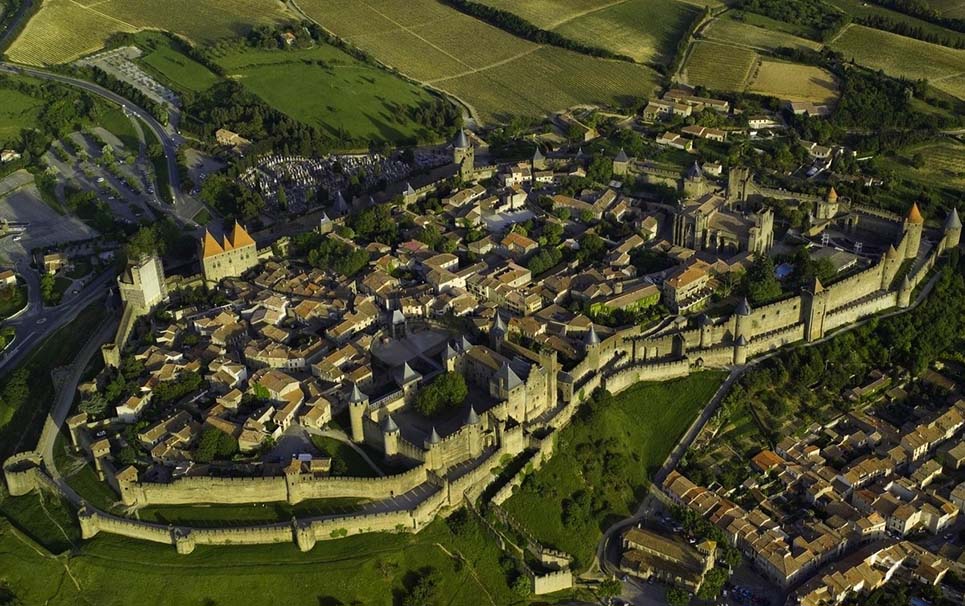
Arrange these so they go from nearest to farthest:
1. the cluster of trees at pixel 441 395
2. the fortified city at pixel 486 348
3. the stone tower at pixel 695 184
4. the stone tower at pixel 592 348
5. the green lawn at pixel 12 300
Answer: the fortified city at pixel 486 348 → the cluster of trees at pixel 441 395 → the stone tower at pixel 592 348 → the green lawn at pixel 12 300 → the stone tower at pixel 695 184

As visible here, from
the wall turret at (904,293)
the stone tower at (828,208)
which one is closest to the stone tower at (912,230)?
the wall turret at (904,293)

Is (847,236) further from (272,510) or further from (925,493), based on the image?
(272,510)

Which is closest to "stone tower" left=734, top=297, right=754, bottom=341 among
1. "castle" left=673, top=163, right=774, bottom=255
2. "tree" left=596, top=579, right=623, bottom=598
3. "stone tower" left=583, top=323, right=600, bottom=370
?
"castle" left=673, top=163, right=774, bottom=255

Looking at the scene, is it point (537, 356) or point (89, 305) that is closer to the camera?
point (537, 356)

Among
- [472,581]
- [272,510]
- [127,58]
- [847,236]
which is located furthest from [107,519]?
[127,58]

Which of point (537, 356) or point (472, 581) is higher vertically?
point (537, 356)

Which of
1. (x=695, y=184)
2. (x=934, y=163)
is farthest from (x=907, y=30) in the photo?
(x=695, y=184)

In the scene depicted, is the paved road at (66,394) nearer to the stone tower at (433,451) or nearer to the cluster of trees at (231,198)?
the cluster of trees at (231,198)
